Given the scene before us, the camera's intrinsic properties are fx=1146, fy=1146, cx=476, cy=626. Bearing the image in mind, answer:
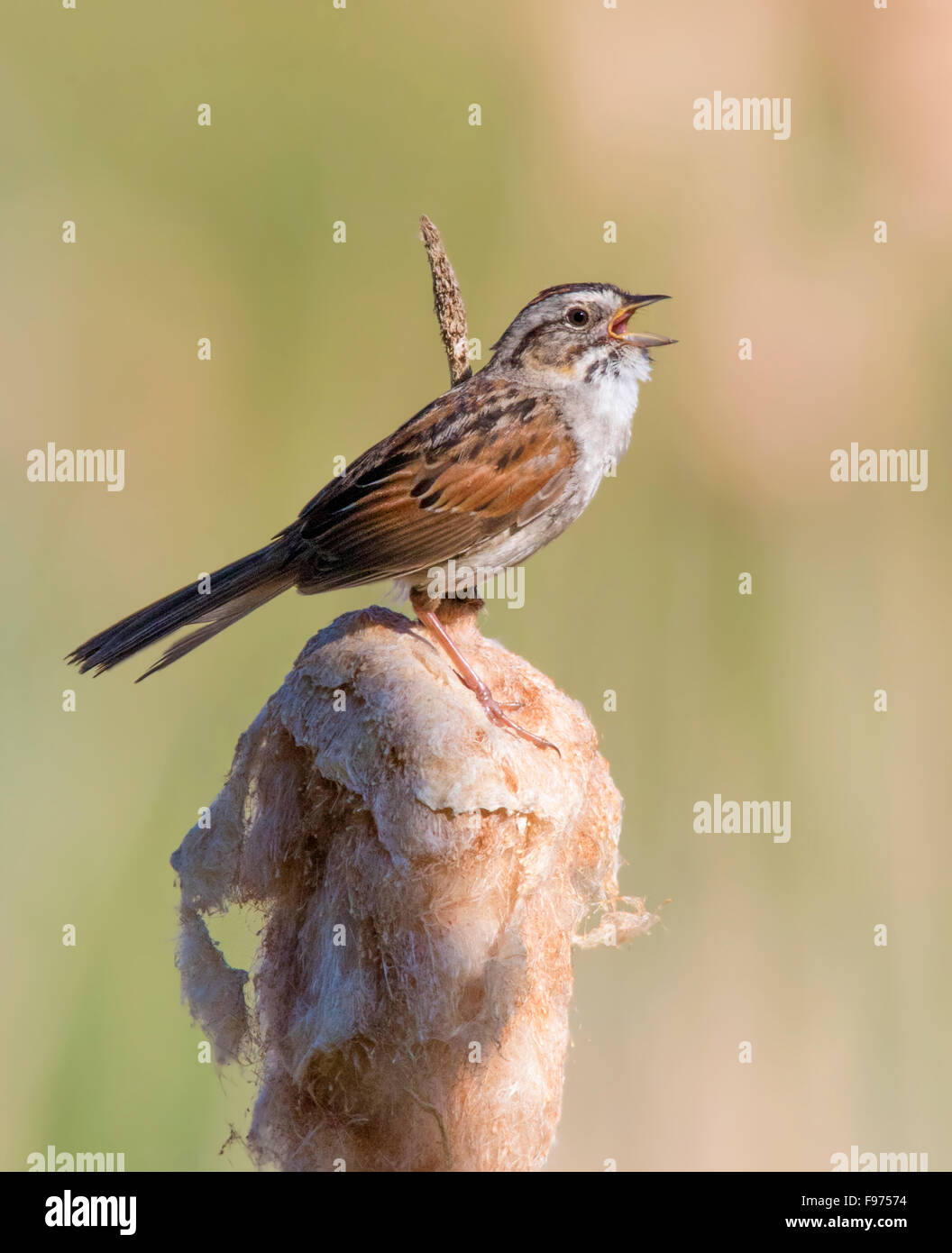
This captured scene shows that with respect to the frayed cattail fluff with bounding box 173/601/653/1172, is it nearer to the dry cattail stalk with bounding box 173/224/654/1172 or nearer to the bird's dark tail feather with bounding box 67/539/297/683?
the dry cattail stalk with bounding box 173/224/654/1172

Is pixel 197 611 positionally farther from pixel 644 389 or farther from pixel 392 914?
pixel 644 389

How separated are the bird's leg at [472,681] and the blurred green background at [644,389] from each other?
3.25 ft

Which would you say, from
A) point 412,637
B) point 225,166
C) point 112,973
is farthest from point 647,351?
point 112,973

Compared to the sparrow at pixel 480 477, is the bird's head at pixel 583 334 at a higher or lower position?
higher

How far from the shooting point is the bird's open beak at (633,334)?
3023mm

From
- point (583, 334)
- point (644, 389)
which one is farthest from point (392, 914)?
point (644, 389)

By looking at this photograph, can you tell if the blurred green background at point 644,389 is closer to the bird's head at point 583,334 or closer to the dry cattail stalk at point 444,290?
the bird's head at point 583,334

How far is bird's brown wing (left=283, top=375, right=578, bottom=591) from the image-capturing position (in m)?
2.81

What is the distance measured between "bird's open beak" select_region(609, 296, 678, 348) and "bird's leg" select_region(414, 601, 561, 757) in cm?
92

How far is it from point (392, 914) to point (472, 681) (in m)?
0.57

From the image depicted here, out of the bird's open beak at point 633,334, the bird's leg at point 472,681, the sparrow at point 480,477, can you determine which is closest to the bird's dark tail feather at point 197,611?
the sparrow at point 480,477

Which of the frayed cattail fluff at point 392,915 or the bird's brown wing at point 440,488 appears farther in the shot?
the bird's brown wing at point 440,488

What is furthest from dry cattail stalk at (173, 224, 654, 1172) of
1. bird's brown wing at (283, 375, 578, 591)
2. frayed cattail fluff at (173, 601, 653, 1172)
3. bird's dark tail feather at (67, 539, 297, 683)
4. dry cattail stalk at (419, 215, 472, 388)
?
dry cattail stalk at (419, 215, 472, 388)

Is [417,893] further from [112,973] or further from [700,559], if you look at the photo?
[700,559]
